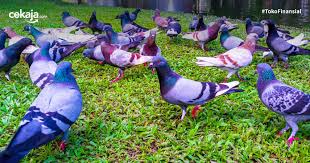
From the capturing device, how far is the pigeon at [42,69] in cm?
522

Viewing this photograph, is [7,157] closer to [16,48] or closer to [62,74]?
[62,74]

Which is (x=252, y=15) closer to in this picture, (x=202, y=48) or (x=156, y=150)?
(x=202, y=48)

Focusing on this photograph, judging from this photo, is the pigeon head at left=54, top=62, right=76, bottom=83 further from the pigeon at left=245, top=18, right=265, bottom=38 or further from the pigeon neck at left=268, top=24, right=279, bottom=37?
the pigeon at left=245, top=18, right=265, bottom=38

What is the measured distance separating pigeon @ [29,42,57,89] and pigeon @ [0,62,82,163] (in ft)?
3.39

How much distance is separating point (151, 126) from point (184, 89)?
2.31 ft

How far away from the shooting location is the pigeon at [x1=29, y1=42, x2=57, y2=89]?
17.1ft

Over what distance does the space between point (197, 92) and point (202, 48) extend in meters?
4.84

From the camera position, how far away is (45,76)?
17.3ft

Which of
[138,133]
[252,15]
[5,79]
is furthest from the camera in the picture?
[252,15]

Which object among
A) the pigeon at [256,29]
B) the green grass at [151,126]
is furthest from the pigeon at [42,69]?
the pigeon at [256,29]

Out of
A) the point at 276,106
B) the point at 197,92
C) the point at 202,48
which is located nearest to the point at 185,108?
the point at 197,92

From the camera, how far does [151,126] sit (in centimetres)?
475

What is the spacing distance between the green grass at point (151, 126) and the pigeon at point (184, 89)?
0.38 m

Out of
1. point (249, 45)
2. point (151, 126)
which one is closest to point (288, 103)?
point (151, 126)
